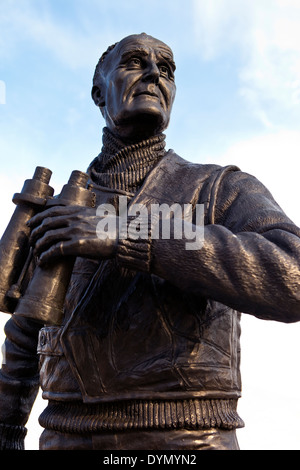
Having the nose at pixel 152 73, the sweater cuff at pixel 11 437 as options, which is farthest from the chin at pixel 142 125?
the sweater cuff at pixel 11 437

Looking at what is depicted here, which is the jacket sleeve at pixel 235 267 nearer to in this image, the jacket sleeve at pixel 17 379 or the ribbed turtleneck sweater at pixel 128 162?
the ribbed turtleneck sweater at pixel 128 162

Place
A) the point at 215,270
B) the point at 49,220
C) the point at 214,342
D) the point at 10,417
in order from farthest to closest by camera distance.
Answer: the point at 10,417, the point at 214,342, the point at 49,220, the point at 215,270

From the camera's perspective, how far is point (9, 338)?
10.8 feet

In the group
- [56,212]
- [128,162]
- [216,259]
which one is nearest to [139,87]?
[128,162]

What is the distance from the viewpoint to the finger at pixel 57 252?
2180 millimetres

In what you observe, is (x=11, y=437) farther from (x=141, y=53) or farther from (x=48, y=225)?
(x=141, y=53)

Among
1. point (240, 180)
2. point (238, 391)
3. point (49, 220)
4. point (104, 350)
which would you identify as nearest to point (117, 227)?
point (49, 220)

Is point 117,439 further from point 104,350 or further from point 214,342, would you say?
point 214,342

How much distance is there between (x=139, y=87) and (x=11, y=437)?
225cm

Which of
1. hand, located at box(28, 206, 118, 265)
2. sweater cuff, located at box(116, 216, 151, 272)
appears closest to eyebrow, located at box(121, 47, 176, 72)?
hand, located at box(28, 206, 118, 265)

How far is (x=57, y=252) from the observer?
2.21m

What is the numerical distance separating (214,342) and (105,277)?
0.64 m
